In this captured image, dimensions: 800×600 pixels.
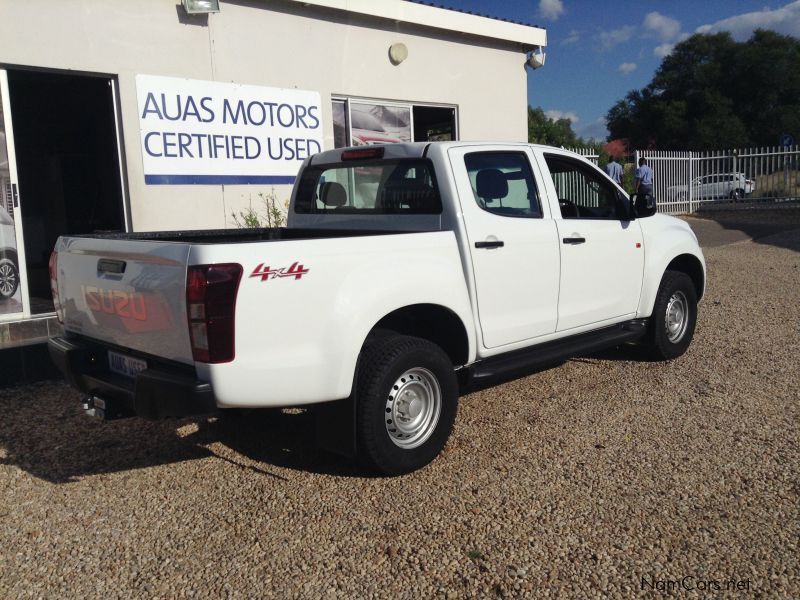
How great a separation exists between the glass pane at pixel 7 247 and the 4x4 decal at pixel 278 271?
5199 millimetres

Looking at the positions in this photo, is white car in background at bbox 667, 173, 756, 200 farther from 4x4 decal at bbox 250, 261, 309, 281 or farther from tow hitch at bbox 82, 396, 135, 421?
tow hitch at bbox 82, 396, 135, 421

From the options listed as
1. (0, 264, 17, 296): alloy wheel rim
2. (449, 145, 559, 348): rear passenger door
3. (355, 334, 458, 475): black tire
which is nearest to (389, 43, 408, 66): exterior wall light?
(0, 264, 17, 296): alloy wheel rim

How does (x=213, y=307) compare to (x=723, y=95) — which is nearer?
(x=213, y=307)

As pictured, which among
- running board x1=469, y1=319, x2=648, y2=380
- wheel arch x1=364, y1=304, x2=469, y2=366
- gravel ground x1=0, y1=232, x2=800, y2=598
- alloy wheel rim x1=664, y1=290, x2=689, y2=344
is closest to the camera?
gravel ground x1=0, y1=232, x2=800, y2=598

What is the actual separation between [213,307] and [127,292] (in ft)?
2.28

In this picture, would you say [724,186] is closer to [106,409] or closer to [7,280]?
[7,280]

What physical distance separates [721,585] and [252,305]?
225 cm

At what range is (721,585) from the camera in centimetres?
282

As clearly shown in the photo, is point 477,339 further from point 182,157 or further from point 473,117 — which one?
point 473,117

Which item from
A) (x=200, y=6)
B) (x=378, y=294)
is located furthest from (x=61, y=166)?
(x=378, y=294)

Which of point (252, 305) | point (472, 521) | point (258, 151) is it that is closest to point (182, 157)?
point (258, 151)

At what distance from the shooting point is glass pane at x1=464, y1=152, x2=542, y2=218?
4527 mm

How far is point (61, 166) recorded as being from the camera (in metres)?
12.7

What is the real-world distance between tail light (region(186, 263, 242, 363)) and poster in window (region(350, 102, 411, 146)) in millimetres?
7050
